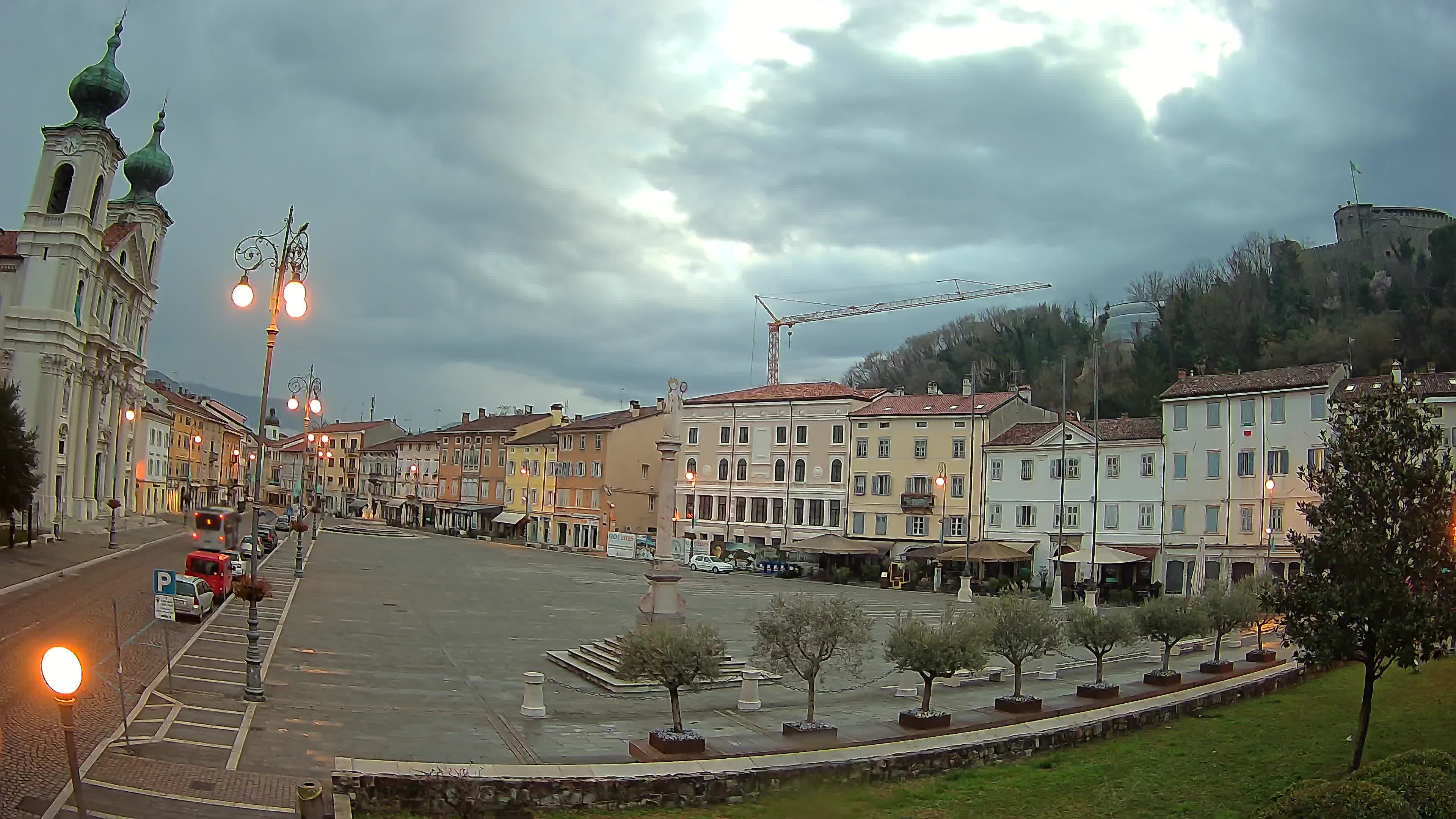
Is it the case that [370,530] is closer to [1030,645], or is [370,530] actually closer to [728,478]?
[728,478]

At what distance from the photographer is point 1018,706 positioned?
1869cm

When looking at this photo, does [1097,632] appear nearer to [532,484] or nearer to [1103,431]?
[1103,431]

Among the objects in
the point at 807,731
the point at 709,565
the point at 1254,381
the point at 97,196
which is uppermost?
the point at 97,196

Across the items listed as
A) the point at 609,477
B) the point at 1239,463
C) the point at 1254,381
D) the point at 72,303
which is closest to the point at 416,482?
the point at 609,477

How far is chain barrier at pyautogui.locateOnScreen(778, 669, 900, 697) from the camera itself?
2186 cm

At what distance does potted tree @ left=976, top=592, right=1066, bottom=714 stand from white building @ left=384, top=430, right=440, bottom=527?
101537 mm

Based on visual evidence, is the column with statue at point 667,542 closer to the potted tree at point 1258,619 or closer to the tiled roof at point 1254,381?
the potted tree at point 1258,619

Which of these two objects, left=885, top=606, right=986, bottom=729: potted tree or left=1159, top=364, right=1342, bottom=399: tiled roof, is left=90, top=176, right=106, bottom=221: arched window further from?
left=1159, top=364, right=1342, bottom=399: tiled roof

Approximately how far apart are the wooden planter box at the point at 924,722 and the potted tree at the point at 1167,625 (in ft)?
25.6

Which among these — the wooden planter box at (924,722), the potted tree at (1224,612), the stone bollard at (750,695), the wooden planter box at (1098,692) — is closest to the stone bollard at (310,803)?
the wooden planter box at (924,722)

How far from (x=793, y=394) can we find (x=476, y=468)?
47.1m

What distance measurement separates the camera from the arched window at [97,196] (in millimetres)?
63156

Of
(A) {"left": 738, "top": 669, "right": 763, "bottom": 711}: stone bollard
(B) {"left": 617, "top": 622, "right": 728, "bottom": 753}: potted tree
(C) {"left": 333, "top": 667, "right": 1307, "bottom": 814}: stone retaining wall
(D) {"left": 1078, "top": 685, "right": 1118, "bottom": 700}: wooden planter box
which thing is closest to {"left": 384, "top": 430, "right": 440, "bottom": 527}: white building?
(A) {"left": 738, "top": 669, "right": 763, "bottom": 711}: stone bollard

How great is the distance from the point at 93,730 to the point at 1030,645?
16715 millimetres
